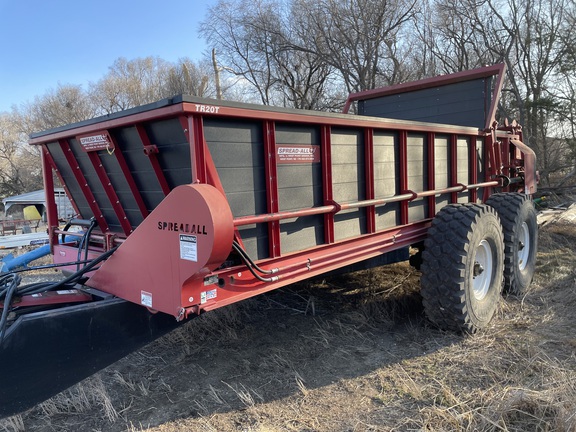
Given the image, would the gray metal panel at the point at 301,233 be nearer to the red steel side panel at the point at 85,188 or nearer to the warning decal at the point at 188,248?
the warning decal at the point at 188,248

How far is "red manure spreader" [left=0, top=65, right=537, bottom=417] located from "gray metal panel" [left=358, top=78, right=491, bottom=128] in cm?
124

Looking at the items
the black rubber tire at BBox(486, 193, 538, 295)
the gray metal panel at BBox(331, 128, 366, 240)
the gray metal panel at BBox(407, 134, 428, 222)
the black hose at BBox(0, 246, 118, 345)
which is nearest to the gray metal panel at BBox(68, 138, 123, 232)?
the black hose at BBox(0, 246, 118, 345)

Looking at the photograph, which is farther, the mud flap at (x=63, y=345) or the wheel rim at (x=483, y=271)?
the wheel rim at (x=483, y=271)

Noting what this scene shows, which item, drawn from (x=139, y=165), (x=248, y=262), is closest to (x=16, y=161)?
(x=139, y=165)

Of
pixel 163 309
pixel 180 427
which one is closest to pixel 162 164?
pixel 163 309

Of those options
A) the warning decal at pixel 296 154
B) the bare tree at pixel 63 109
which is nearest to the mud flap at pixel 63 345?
the warning decal at pixel 296 154

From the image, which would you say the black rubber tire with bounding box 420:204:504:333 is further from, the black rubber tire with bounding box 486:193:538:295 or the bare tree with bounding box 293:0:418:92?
the bare tree with bounding box 293:0:418:92

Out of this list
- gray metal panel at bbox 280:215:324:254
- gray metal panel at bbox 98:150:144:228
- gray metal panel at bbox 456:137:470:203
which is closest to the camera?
gray metal panel at bbox 280:215:324:254

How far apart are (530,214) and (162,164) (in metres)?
4.40

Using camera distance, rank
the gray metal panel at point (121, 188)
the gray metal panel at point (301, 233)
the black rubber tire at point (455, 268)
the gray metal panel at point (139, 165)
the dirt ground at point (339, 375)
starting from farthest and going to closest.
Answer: the black rubber tire at point (455, 268) < the gray metal panel at point (121, 188) < the gray metal panel at point (301, 233) < the gray metal panel at point (139, 165) < the dirt ground at point (339, 375)

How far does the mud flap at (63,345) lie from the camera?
2.29 m

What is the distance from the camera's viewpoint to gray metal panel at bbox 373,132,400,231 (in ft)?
12.2

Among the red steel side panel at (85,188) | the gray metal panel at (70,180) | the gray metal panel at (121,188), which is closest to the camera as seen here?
the gray metal panel at (121,188)

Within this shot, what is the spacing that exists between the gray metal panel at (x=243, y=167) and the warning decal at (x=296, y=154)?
14cm
